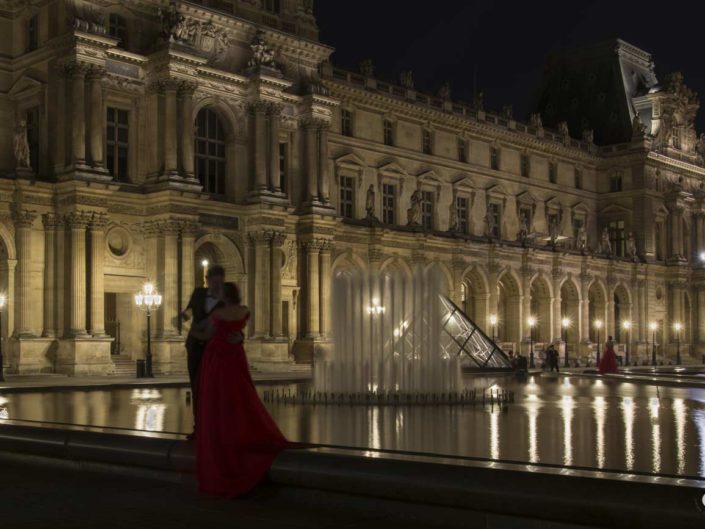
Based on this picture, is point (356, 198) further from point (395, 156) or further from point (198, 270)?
point (198, 270)

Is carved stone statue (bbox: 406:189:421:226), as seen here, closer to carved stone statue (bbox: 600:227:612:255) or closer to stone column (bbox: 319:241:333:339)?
stone column (bbox: 319:241:333:339)

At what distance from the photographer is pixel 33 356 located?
38156mm

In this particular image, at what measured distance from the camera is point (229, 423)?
9.75 metres

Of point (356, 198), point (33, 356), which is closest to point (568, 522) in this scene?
point (33, 356)

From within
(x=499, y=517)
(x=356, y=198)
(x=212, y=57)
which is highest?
(x=212, y=57)

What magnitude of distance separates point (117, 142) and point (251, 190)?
21.6 ft

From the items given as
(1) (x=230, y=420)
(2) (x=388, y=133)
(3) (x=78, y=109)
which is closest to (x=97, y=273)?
(3) (x=78, y=109)

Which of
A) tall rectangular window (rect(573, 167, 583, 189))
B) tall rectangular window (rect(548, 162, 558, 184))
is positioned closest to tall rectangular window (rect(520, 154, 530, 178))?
tall rectangular window (rect(548, 162, 558, 184))

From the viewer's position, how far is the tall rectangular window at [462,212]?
64812 millimetres

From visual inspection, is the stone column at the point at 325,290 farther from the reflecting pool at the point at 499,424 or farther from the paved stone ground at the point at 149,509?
the paved stone ground at the point at 149,509

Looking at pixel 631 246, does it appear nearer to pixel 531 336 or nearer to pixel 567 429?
pixel 531 336

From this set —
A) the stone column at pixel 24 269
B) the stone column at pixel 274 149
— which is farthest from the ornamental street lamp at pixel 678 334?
the stone column at pixel 24 269

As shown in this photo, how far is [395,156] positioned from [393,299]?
32.8m

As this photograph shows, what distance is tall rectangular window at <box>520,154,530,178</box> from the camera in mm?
70750
